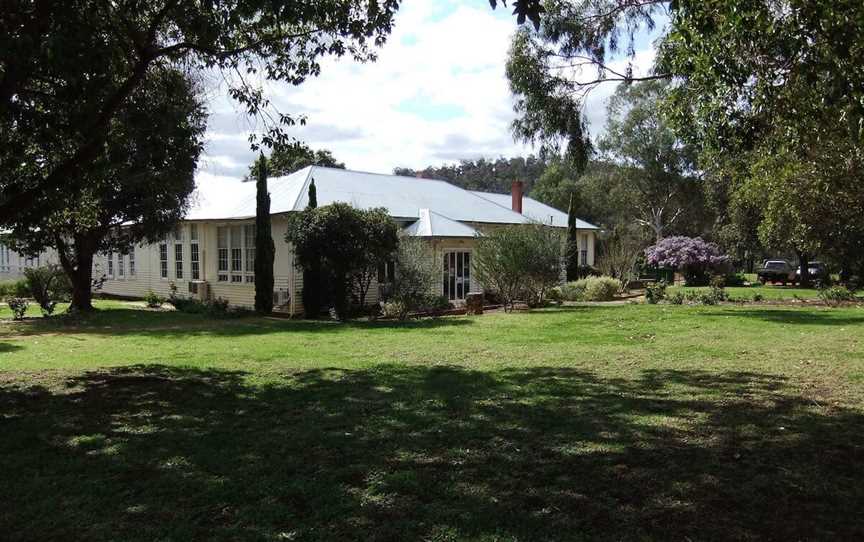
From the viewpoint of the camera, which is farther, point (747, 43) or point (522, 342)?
point (522, 342)

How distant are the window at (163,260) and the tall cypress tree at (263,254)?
34.2 feet

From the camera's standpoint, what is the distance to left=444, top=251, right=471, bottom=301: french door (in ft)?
81.5

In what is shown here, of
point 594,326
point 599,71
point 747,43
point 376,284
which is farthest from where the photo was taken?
point 376,284

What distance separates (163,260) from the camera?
3055cm

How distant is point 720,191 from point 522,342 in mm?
44041

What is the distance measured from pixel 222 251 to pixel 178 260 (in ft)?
12.3

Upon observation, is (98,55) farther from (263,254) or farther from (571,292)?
(571,292)

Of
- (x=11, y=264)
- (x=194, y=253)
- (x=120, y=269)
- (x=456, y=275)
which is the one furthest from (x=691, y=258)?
(x=11, y=264)

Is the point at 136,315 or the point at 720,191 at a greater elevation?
the point at 720,191

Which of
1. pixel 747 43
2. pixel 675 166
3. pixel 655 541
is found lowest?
pixel 655 541

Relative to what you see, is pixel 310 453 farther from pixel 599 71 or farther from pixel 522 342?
pixel 599 71

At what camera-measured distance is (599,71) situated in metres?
13.6

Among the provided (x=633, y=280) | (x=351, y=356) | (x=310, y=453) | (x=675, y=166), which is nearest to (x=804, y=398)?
(x=310, y=453)

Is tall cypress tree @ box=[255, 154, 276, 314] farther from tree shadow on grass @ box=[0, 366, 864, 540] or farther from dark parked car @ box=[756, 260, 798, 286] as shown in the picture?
dark parked car @ box=[756, 260, 798, 286]
